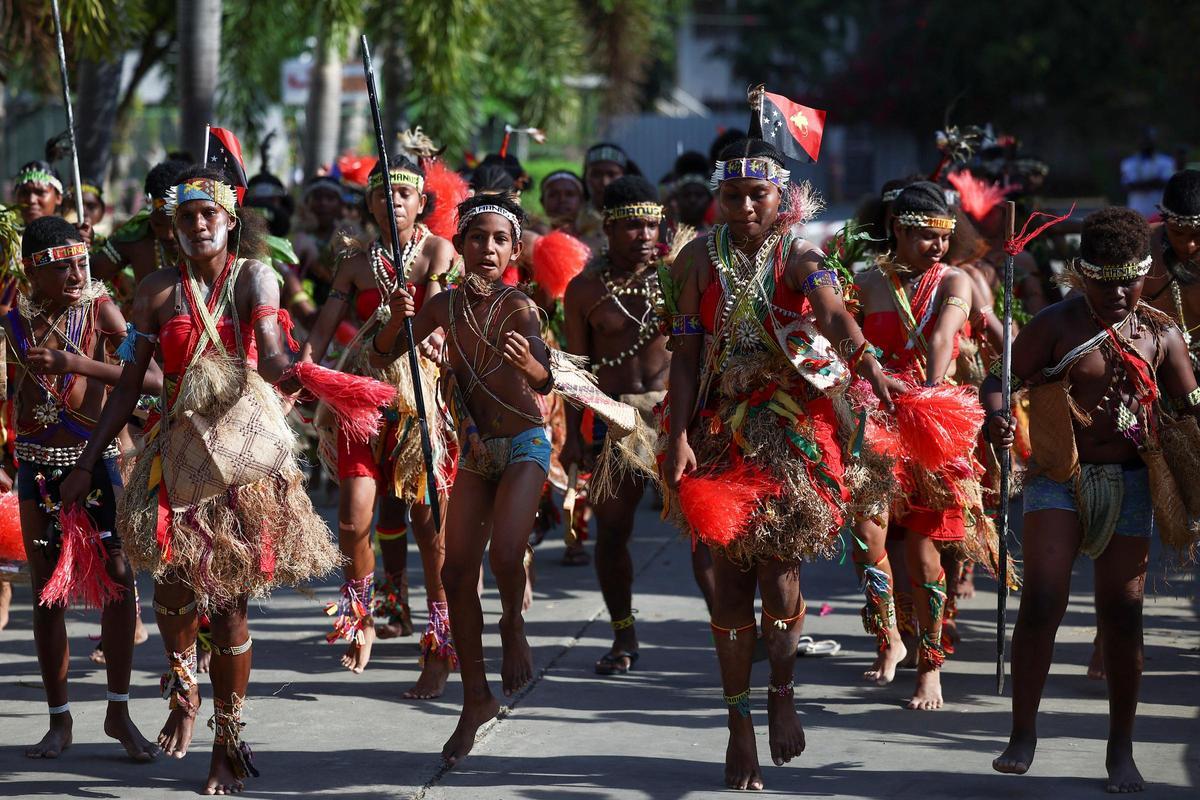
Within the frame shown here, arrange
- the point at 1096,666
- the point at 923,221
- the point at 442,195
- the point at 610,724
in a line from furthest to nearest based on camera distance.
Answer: the point at 442,195 → the point at 1096,666 → the point at 923,221 → the point at 610,724

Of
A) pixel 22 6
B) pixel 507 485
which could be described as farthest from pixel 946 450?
pixel 22 6

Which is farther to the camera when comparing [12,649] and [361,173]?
[361,173]

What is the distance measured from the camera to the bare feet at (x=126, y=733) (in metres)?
5.76

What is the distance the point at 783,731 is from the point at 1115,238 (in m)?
2.13

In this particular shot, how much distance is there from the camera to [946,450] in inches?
236

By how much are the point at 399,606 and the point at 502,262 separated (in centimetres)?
250

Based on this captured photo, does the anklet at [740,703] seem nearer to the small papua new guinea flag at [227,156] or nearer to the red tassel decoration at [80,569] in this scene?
the red tassel decoration at [80,569]

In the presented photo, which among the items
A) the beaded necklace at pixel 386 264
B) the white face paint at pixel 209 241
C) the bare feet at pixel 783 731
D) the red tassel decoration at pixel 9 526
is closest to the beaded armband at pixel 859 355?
the bare feet at pixel 783 731

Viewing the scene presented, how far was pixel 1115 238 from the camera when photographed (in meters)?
5.25

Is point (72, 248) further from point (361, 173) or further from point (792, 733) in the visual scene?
point (361, 173)

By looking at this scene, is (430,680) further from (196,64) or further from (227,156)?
(196,64)

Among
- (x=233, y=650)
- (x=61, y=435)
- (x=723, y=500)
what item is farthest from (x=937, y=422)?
(x=61, y=435)

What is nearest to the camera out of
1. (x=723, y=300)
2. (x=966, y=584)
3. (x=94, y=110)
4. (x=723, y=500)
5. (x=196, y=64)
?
(x=723, y=500)

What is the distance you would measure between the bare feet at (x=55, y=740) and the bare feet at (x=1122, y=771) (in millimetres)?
3960
